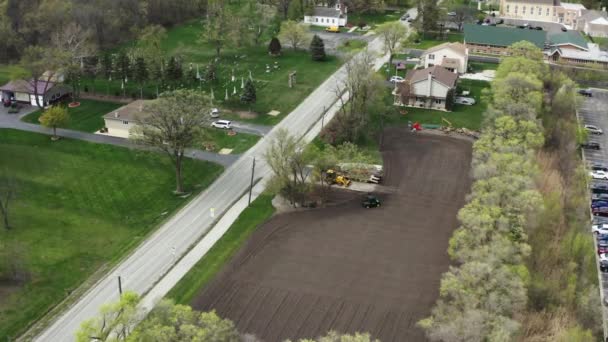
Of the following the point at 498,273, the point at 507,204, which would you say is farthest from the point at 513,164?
the point at 498,273

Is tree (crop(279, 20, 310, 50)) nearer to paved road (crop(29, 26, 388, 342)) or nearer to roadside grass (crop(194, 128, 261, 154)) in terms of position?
paved road (crop(29, 26, 388, 342))

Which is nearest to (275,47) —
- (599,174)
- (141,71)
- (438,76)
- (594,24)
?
(141,71)

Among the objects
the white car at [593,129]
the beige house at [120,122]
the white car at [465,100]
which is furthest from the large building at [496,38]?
the beige house at [120,122]

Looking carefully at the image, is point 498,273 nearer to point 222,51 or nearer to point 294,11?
point 222,51

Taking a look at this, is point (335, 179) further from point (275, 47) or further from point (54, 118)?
point (275, 47)

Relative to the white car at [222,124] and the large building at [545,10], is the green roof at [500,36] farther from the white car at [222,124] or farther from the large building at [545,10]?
the white car at [222,124]
